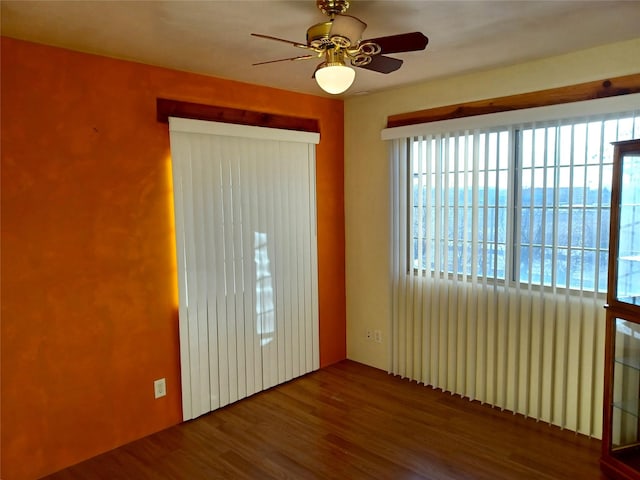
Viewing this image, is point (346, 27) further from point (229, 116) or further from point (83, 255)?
point (83, 255)

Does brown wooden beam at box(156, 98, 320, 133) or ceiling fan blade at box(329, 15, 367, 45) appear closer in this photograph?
ceiling fan blade at box(329, 15, 367, 45)

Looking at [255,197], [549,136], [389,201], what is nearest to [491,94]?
[549,136]

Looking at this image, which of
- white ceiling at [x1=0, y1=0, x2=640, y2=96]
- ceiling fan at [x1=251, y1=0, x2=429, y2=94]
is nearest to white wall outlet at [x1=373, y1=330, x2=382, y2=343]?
white ceiling at [x1=0, y1=0, x2=640, y2=96]

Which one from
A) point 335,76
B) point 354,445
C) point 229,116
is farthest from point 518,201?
point 229,116

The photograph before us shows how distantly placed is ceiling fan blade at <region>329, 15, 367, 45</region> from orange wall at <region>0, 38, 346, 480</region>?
1.59 metres

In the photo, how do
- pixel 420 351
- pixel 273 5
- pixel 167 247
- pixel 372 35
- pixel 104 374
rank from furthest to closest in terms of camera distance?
pixel 420 351, pixel 167 247, pixel 104 374, pixel 372 35, pixel 273 5

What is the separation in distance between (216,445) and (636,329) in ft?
8.30

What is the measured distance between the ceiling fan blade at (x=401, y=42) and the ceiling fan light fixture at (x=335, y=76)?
0.16 metres

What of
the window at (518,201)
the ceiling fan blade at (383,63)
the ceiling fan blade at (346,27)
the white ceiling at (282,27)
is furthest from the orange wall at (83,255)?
the window at (518,201)

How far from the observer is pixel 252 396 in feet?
11.8

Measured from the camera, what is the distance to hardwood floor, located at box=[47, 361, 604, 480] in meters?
2.61

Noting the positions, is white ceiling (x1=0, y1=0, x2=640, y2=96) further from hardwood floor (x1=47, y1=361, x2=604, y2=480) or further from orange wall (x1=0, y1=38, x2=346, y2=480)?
hardwood floor (x1=47, y1=361, x2=604, y2=480)

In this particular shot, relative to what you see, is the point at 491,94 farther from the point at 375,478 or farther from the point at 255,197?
the point at 375,478

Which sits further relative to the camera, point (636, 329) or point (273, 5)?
point (636, 329)
